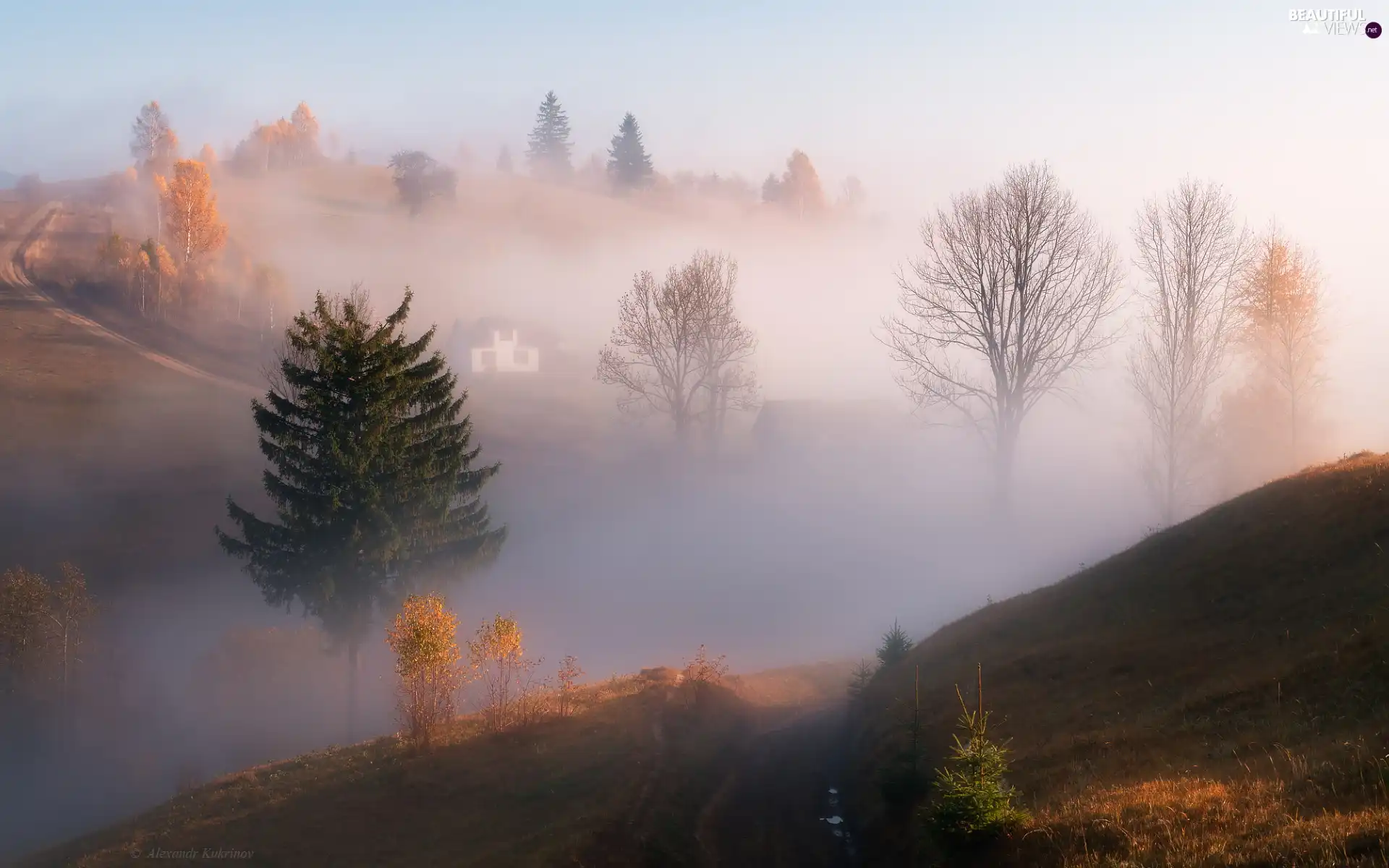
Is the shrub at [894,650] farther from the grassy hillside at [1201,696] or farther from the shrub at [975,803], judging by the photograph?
the shrub at [975,803]

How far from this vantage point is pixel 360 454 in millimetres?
27719

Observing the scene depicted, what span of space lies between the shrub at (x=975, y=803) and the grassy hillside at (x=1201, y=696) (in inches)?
14.4

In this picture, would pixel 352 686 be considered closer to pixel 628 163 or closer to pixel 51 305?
pixel 51 305

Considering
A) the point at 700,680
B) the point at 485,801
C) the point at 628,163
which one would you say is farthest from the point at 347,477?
the point at 628,163

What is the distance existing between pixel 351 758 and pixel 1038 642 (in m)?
16.3

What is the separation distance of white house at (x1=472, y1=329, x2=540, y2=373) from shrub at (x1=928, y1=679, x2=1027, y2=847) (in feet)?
281

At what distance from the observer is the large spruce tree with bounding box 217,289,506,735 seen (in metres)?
27.8

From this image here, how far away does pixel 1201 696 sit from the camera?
1259 cm

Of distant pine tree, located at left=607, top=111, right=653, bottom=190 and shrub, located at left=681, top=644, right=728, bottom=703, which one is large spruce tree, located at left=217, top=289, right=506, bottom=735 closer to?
shrub, located at left=681, top=644, right=728, bottom=703

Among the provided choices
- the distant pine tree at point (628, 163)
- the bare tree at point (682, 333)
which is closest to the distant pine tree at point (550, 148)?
the distant pine tree at point (628, 163)

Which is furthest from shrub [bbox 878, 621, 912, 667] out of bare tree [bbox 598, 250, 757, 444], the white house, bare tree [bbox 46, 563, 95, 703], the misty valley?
the white house

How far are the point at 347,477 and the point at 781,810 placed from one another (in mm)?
18918

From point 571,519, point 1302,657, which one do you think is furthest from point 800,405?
point 1302,657

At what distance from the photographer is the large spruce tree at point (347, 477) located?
27.8 meters
